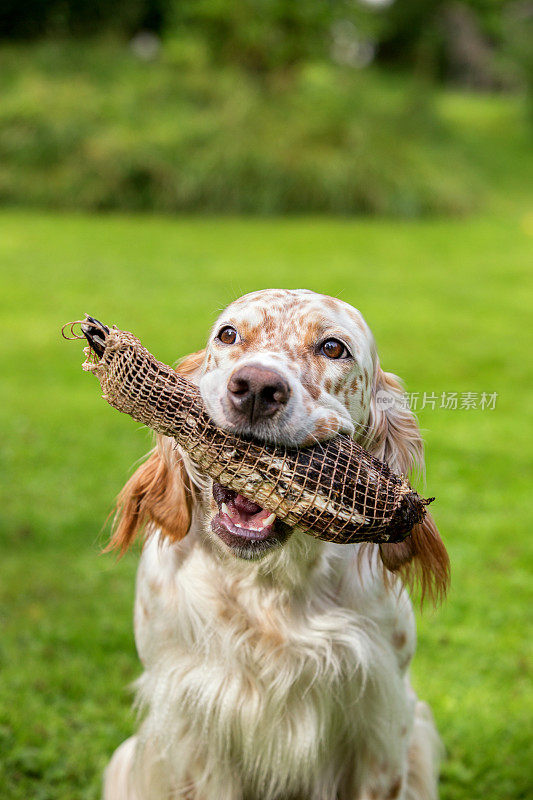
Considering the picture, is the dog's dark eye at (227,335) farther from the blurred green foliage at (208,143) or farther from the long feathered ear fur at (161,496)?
the blurred green foliage at (208,143)

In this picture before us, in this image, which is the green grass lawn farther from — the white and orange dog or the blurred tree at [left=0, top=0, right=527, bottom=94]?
the blurred tree at [left=0, top=0, right=527, bottom=94]

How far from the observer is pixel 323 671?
244cm

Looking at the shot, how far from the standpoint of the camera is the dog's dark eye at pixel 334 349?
2312mm

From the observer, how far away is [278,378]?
6.51ft

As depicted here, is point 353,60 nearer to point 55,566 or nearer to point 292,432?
point 55,566

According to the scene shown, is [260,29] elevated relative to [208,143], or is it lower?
elevated

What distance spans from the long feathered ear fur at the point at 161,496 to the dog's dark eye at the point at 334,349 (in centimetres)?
43

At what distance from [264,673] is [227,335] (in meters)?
0.94

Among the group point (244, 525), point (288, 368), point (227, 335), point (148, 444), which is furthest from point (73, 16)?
point (244, 525)

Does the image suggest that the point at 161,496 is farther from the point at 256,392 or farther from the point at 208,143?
the point at 208,143

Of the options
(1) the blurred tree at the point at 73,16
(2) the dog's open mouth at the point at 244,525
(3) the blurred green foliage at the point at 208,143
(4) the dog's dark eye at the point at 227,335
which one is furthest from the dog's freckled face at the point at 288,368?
(1) the blurred tree at the point at 73,16

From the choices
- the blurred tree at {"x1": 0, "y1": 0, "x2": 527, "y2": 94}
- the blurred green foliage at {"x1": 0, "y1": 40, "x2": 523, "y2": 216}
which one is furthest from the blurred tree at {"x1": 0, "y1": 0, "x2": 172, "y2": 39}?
the blurred green foliage at {"x1": 0, "y1": 40, "x2": 523, "y2": 216}

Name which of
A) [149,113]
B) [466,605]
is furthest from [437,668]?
[149,113]

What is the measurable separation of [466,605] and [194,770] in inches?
83.2
